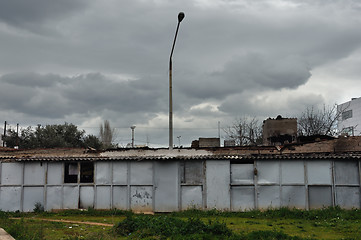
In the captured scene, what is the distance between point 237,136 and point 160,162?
2758cm

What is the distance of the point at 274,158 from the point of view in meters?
18.9

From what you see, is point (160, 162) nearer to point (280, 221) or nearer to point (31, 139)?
point (280, 221)

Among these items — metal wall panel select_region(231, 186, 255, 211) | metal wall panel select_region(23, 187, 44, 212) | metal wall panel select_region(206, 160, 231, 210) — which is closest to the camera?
metal wall panel select_region(231, 186, 255, 211)

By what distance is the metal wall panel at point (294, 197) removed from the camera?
18609 millimetres

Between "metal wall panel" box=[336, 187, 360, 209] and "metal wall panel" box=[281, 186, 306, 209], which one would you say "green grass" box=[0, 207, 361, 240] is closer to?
"metal wall panel" box=[336, 187, 360, 209]

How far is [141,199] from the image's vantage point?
1955cm

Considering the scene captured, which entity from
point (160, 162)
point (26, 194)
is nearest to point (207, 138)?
point (160, 162)

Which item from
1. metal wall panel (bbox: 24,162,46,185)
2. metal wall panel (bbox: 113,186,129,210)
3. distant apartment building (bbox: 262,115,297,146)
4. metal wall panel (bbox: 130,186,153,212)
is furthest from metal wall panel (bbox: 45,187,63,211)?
distant apartment building (bbox: 262,115,297,146)

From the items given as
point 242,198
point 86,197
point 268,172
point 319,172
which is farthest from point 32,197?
point 319,172

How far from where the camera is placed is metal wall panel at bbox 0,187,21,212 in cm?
2041

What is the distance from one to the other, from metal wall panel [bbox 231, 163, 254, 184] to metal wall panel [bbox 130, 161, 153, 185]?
4643 mm

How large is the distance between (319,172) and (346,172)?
137 cm

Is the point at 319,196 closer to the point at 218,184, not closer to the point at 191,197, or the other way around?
the point at 218,184

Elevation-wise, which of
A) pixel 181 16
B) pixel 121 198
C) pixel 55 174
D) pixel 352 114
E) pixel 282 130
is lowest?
pixel 121 198
